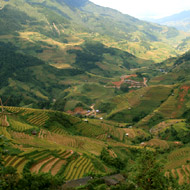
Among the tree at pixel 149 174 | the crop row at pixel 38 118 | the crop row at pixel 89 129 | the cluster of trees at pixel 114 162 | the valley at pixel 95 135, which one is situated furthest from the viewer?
the crop row at pixel 89 129

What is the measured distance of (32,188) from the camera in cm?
2839

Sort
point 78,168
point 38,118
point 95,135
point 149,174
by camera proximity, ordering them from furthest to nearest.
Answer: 1. point 95,135
2. point 38,118
3. point 78,168
4. point 149,174

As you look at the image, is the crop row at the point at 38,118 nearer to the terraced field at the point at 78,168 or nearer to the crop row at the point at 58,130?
Answer: the crop row at the point at 58,130

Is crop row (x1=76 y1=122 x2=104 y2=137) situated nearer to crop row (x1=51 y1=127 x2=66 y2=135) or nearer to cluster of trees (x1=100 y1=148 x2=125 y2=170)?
crop row (x1=51 y1=127 x2=66 y2=135)

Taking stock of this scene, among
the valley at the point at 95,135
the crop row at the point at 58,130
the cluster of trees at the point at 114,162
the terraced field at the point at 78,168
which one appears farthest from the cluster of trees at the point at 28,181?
the crop row at the point at 58,130

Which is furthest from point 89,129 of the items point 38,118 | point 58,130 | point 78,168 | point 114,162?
point 78,168

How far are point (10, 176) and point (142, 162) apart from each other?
52.9 feet

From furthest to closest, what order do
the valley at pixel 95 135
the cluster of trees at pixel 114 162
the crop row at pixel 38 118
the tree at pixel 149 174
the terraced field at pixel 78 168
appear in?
the crop row at pixel 38 118, the cluster of trees at pixel 114 162, the terraced field at pixel 78 168, the valley at pixel 95 135, the tree at pixel 149 174

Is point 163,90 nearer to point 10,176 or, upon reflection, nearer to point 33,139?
point 33,139

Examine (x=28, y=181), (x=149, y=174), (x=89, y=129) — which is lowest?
(x=89, y=129)

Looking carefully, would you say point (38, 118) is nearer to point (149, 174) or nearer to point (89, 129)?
point (89, 129)

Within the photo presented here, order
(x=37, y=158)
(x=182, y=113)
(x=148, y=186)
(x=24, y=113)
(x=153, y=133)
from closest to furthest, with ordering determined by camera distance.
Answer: (x=148, y=186) → (x=37, y=158) → (x=24, y=113) → (x=153, y=133) → (x=182, y=113)

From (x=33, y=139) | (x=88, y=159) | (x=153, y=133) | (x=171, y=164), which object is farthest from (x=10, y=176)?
(x=153, y=133)

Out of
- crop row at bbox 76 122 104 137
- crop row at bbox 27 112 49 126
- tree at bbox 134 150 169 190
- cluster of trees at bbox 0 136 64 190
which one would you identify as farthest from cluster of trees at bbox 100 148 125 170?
crop row at bbox 27 112 49 126
